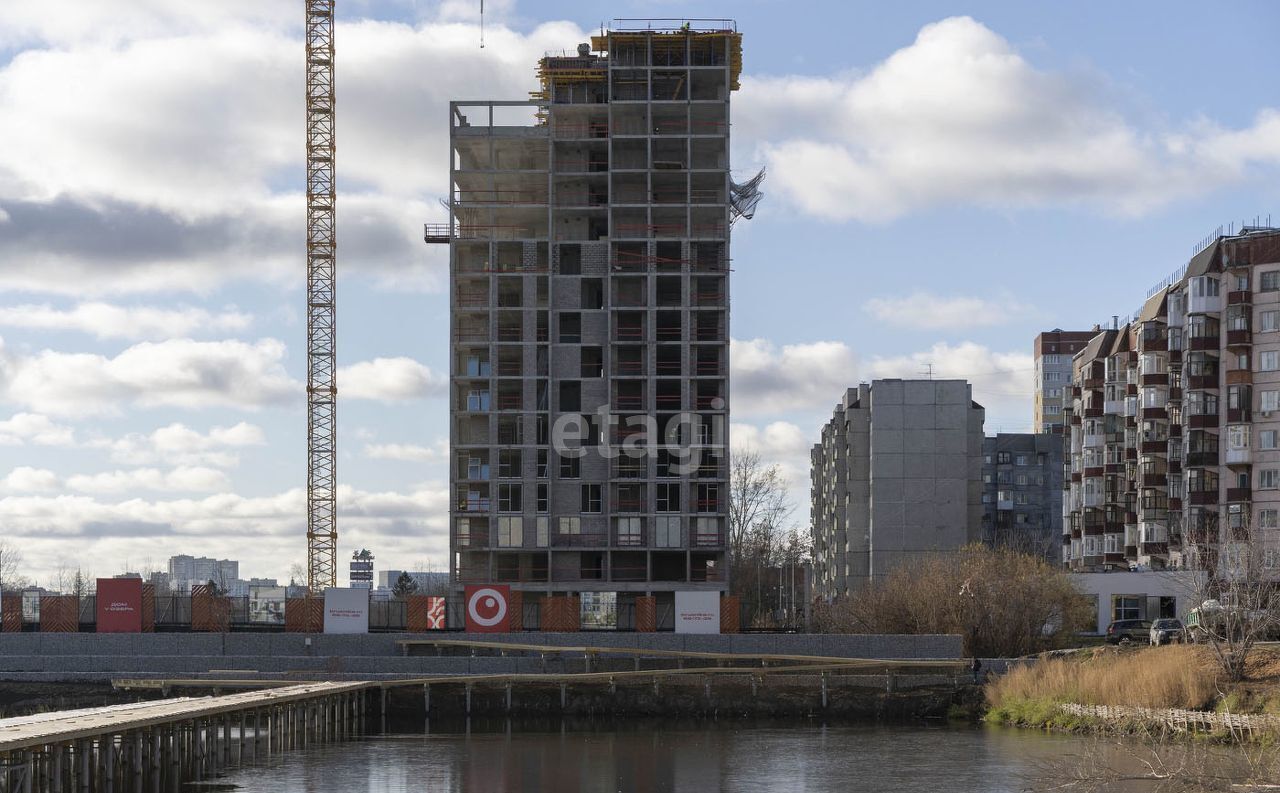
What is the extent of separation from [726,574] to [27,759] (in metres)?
→ 79.8

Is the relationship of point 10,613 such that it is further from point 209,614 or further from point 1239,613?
point 1239,613

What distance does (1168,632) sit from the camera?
95000mm

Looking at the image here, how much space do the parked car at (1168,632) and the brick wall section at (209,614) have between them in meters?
50.5

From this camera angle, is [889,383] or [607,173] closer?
[607,173]

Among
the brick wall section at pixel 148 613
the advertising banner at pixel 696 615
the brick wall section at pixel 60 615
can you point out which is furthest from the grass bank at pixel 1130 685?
the brick wall section at pixel 60 615

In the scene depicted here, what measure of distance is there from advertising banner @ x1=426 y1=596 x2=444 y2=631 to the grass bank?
30676mm

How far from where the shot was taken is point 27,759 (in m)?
44.6

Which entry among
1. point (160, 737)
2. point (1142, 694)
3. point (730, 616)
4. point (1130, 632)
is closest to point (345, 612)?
point (730, 616)

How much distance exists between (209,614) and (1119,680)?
163 feet

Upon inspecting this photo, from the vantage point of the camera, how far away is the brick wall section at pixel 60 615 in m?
90.8

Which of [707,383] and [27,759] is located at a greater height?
[707,383]

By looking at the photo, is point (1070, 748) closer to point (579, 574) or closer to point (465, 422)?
point (579, 574)

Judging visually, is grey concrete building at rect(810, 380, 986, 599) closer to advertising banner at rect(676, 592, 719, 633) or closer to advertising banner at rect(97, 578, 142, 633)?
advertising banner at rect(676, 592, 719, 633)

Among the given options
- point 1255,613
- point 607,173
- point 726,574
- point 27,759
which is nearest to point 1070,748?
point 1255,613
